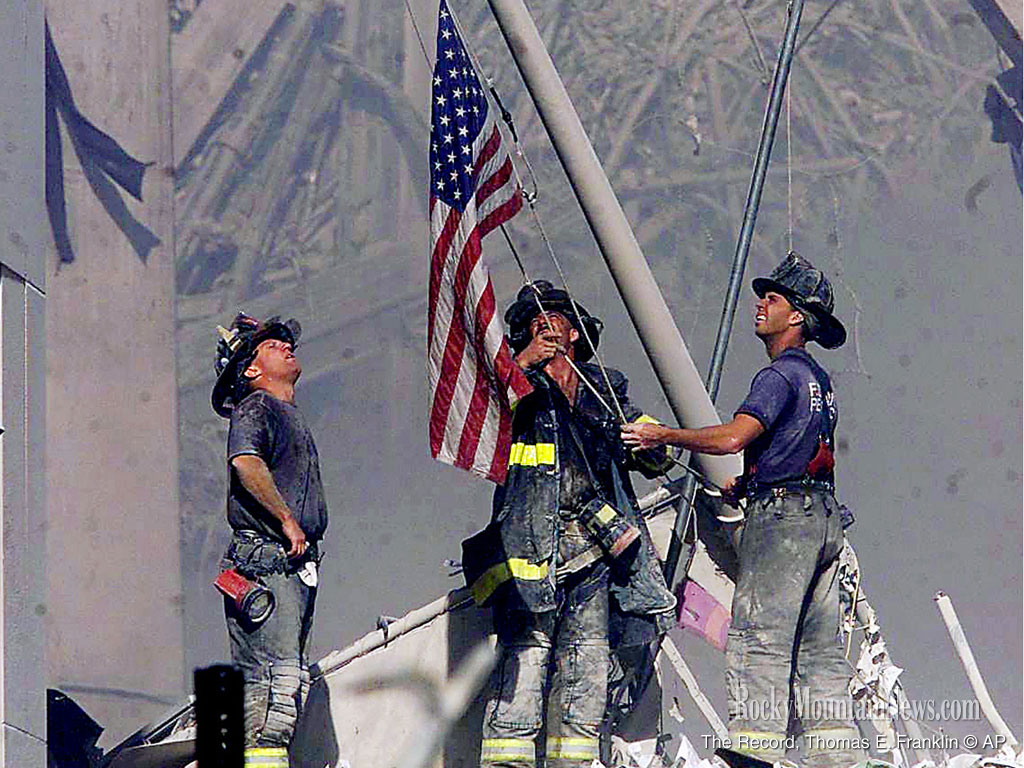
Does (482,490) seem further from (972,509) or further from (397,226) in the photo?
(972,509)

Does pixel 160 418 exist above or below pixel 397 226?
below

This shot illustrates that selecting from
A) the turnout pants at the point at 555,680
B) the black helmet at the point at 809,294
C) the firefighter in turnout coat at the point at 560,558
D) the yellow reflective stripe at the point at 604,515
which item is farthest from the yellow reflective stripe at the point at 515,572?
the black helmet at the point at 809,294

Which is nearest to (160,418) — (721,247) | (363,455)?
(363,455)

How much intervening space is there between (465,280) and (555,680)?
5.33 ft

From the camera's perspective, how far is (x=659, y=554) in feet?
27.0

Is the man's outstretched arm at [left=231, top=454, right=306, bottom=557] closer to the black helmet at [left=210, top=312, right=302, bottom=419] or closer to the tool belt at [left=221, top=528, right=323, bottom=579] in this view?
the tool belt at [left=221, top=528, right=323, bottom=579]

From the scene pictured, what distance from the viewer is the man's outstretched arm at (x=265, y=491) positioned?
729 centimetres

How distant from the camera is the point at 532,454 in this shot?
7.60 metres

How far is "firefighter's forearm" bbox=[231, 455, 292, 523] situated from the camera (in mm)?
7289

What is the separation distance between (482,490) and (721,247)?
2482 mm

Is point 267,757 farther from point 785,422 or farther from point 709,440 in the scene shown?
point 785,422

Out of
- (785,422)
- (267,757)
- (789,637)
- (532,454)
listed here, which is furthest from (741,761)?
(267,757)

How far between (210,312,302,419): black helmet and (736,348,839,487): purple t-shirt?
1874 millimetres

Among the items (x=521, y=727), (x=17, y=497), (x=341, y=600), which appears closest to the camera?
(x=17, y=497)
